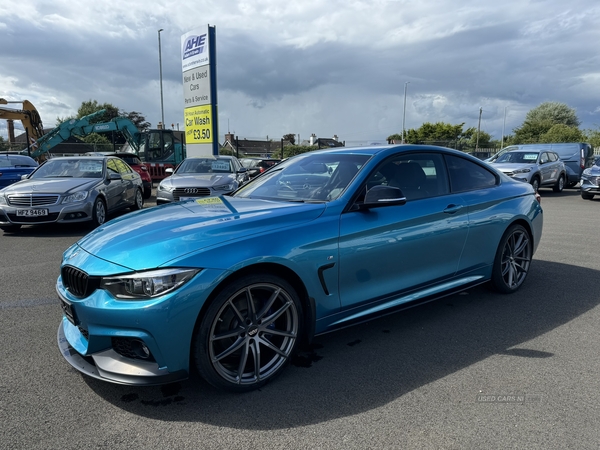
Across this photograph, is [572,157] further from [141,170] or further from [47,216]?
[47,216]

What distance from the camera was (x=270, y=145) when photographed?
51812mm

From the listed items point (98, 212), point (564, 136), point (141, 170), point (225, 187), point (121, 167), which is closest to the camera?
point (98, 212)

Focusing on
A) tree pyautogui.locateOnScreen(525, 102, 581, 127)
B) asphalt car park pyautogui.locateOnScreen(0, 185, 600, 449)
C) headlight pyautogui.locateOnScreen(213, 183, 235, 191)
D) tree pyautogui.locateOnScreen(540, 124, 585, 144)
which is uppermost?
tree pyautogui.locateOnScreen(525, 102, 581, 127)

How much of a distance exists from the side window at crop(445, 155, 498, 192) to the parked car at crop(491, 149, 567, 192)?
11.7 meters

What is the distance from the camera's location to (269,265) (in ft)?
9.30

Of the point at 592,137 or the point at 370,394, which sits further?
the point at 592,137

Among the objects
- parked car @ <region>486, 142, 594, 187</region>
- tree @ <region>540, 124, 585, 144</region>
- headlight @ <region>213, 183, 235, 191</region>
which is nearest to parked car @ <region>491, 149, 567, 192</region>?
parked car @ <region>486, 142, 594, 187</region>

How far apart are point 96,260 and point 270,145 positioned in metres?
50.0

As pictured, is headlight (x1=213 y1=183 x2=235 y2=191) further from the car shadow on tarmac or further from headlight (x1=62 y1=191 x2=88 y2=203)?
the car shadow on tarmac

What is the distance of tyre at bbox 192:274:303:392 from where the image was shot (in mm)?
2633

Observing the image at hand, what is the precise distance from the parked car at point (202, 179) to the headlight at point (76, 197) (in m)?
2.00

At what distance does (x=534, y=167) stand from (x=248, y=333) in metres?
15.6

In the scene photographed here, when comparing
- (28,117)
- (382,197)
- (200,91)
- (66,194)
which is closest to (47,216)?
(66,194)

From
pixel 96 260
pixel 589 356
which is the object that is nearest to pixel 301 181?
pixel 96 260
